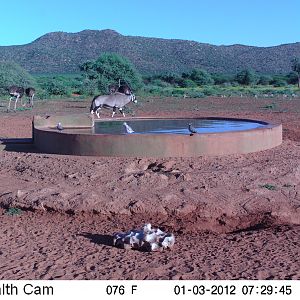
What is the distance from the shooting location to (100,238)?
309 inches

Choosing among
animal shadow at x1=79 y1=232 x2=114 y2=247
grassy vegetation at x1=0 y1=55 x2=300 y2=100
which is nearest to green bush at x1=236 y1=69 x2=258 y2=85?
grassy vegetation at x1=0 y1=55 x2=300 y2=100

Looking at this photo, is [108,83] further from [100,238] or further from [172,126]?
[100,238]

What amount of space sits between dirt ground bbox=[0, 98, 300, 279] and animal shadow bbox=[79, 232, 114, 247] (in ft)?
0.05

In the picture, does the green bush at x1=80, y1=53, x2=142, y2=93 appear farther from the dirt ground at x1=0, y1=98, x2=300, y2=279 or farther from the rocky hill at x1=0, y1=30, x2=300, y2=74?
the rocky hill at x1=0, y1=30, x2=300, y2=74

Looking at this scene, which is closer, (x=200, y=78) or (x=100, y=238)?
(x=100, y=238)

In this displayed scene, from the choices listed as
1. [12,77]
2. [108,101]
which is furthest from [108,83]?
[108,101]

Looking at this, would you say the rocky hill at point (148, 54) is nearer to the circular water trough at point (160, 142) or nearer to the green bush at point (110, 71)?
the green bush at point (110, 71)

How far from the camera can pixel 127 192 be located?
9766mm

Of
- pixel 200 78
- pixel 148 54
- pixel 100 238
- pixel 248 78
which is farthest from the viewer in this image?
pixel 148 54

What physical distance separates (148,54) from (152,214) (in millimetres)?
86401

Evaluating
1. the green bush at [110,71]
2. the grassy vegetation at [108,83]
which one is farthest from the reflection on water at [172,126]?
the green bush at [110,71]

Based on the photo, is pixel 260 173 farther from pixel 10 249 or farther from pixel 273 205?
pixel 10 249

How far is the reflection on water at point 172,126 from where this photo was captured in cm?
1378

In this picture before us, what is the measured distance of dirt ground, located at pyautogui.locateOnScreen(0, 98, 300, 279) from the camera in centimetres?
646
